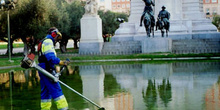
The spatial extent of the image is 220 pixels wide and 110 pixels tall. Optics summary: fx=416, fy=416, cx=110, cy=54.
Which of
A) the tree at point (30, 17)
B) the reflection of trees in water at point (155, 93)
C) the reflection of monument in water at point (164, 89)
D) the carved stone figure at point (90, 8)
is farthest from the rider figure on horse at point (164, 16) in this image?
the reflection of trees in water at point (155, 93)

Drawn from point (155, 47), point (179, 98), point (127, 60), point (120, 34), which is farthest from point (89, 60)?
point (179, 98)

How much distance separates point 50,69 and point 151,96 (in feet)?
12.2

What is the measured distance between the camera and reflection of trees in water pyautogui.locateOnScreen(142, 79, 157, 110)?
1003 cm

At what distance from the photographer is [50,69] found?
8.67 metres

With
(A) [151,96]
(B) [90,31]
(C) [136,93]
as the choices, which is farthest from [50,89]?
(B) [90,31]

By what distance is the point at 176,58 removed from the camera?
27.5 meters

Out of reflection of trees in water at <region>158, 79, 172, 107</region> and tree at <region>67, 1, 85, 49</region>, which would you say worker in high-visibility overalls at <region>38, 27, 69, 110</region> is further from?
tree at <region>67, 1, 85, 49</region>

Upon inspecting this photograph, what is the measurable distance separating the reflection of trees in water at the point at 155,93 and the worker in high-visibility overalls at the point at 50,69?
2256 mm

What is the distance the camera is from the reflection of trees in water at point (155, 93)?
10.2 m

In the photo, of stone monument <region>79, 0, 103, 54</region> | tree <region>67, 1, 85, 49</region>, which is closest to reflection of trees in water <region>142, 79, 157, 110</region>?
stone monument <region>79, 0, 103, 54</region>

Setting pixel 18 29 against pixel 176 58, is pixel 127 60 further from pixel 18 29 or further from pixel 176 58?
pixel 18 29

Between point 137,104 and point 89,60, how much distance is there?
62.4 feet

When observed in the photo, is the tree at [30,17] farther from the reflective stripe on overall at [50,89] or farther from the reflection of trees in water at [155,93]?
the reflective stripe on overall at [50,89]

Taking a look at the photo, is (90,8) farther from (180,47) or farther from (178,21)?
(178,21)
